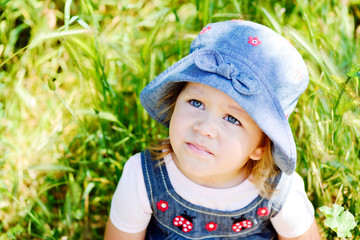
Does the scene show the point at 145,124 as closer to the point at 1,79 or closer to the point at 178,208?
the point at 178,208

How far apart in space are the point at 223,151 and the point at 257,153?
0.62 ft

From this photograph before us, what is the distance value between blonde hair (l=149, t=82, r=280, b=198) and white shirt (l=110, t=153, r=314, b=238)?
2cm

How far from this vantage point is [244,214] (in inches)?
60.9

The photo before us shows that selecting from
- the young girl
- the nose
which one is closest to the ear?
the young girl

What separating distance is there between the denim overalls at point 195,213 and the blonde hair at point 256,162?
0.02 metres

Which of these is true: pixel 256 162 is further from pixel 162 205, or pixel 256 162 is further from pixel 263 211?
pixel 162 205

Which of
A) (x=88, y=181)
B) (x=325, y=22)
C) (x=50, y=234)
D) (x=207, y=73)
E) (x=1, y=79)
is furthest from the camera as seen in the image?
(x=325, y=22)

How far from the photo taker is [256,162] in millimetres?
1540

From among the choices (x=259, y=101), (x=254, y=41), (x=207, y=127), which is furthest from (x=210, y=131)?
(x=254, y=41)

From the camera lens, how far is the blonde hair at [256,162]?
1.47 metres

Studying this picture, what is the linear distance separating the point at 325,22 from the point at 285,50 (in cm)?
108

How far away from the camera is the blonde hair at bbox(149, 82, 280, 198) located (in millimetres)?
1473

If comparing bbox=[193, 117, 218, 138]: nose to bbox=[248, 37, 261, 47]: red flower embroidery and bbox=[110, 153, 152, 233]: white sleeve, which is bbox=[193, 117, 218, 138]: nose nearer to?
bbox=[248, 37, 261, 47]: red flower embroidery

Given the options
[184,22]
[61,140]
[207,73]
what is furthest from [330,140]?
[61,140]
